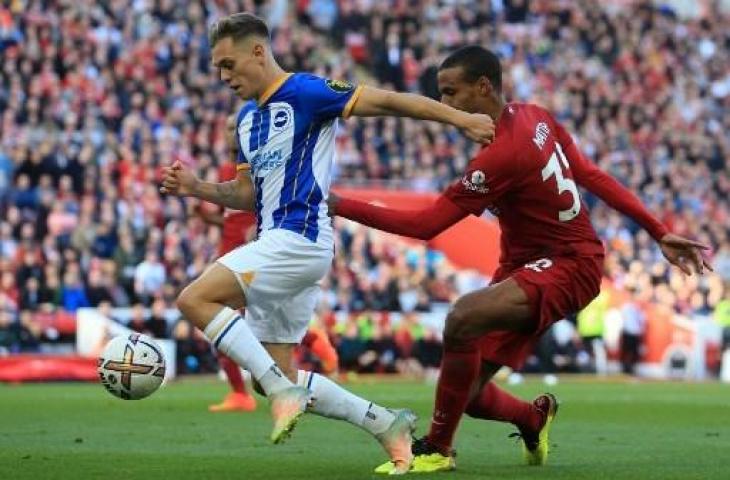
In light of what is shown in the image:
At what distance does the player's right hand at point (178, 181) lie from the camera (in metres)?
8.01

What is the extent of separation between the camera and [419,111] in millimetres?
7621

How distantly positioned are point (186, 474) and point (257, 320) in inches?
34.8

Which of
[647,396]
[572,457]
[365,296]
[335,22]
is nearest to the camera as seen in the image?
[572,457]

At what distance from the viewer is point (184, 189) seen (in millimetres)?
8062

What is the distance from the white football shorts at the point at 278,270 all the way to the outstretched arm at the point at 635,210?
5.54 ft

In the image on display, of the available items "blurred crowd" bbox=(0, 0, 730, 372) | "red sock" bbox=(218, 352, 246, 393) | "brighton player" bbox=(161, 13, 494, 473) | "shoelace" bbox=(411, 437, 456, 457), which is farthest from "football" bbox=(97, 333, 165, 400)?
"blurred crowd" bbox=(0, 0, 730, 372)

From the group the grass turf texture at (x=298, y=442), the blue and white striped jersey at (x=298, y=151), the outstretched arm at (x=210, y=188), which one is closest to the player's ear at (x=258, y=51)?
the blue and white striped jersey at (x=298, y=151)

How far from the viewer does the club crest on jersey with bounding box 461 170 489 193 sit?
830 centimetres

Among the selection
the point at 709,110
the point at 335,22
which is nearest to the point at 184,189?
the point at 335,22

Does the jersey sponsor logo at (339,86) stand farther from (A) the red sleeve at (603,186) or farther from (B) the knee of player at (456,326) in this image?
(A) the red sleeve at (603,186)

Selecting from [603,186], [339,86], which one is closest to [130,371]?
[339,86]

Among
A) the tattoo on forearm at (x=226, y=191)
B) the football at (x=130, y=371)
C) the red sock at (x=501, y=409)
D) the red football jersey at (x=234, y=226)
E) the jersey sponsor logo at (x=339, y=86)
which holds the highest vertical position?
the jersey sponsor logo at (x=339, y=86)

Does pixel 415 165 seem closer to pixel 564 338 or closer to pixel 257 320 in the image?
pixel 564 338

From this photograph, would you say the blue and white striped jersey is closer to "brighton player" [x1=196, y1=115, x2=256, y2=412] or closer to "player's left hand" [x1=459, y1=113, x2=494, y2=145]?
"player's left hand" [x1=459, y1=113, x2=494, y2=145]
